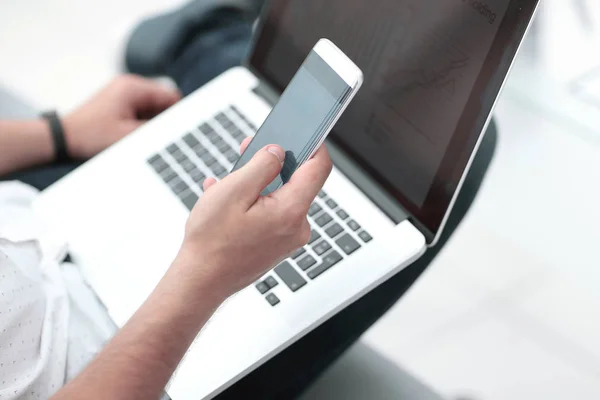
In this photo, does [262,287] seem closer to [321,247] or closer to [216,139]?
[321,247]

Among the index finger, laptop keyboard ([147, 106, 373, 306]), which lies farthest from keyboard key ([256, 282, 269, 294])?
the index finger

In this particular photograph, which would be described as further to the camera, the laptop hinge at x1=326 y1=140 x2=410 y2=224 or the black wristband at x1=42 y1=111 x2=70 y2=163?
the black wristband at x1=42 y1=111 x2=70 y2=163

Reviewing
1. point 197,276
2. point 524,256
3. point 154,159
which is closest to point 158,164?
point 154,159

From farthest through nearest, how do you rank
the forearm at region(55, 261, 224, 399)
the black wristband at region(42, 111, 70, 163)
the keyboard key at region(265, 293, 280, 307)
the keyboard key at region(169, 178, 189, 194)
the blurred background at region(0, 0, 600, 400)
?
the blurred background at region(0, 0, 600, 400) → the black wristband at region(42, 111, 70, 163) → the keyboard key at region(169, 178, 189, 194) → the keyboard key at region(265, 293, 280, 307) → the forearm at region(55, 261, 224, 399)

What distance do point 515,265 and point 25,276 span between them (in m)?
0.83

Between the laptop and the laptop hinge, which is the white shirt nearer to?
the laptop

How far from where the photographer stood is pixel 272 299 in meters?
0.51

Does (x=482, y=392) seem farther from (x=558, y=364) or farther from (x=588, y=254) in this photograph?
(x=588, y=254)

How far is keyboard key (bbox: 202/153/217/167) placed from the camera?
639mm

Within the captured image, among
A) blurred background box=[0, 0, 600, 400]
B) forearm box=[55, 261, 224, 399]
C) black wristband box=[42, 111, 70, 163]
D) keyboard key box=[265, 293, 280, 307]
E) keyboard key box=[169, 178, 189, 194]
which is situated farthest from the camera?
blurred background box=[0, 0, 600, 400]

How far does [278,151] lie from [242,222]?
2.4 inches

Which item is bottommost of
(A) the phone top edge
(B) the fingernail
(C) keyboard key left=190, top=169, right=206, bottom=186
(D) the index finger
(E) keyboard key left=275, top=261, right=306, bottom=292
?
(C) keyboard key left=190, top=169, right=206, bottom=186

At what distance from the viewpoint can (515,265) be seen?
42.1 inches

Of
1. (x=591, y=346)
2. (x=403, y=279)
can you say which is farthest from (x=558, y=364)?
(x=403, y=279)
